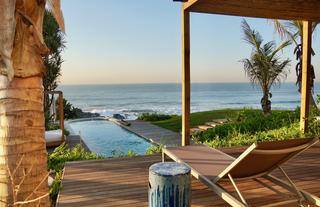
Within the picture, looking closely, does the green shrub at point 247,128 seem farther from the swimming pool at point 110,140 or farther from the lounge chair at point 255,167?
the lounge chair at point 255,167

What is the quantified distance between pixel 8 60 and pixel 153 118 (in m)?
17.4

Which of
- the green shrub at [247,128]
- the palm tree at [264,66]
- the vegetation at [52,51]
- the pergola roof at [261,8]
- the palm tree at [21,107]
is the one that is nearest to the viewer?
the palm tree at [21,107]

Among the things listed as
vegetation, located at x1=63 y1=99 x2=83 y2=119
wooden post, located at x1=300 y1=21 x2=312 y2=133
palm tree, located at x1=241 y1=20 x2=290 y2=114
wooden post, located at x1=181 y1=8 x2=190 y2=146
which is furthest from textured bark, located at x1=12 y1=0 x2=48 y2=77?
vegetation, located at x1=63 y1=99 x2=83 y2=119

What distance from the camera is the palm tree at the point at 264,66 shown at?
13781 mm

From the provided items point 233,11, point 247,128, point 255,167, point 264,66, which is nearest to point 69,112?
point 264,66

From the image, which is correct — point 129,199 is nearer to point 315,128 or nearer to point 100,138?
point 315,128

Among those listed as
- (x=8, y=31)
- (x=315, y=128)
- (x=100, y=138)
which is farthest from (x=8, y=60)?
(x=100, y=138)

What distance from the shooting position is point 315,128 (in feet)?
25.6

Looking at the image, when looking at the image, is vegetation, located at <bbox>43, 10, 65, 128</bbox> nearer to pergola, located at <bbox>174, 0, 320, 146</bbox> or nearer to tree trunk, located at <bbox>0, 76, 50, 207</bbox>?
pergola, located at <bbox>174, 0, 320, 146</bbox>

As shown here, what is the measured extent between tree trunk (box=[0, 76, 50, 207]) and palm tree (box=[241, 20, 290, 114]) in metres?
12.5

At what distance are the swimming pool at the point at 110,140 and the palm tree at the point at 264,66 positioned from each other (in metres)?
5.82

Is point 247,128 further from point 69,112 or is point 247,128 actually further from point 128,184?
point 69,112

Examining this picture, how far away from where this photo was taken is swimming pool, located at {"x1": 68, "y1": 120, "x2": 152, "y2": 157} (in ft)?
35.5

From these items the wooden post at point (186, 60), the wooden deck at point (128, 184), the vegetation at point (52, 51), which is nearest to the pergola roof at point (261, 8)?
the wooden post at point (186, 60)
